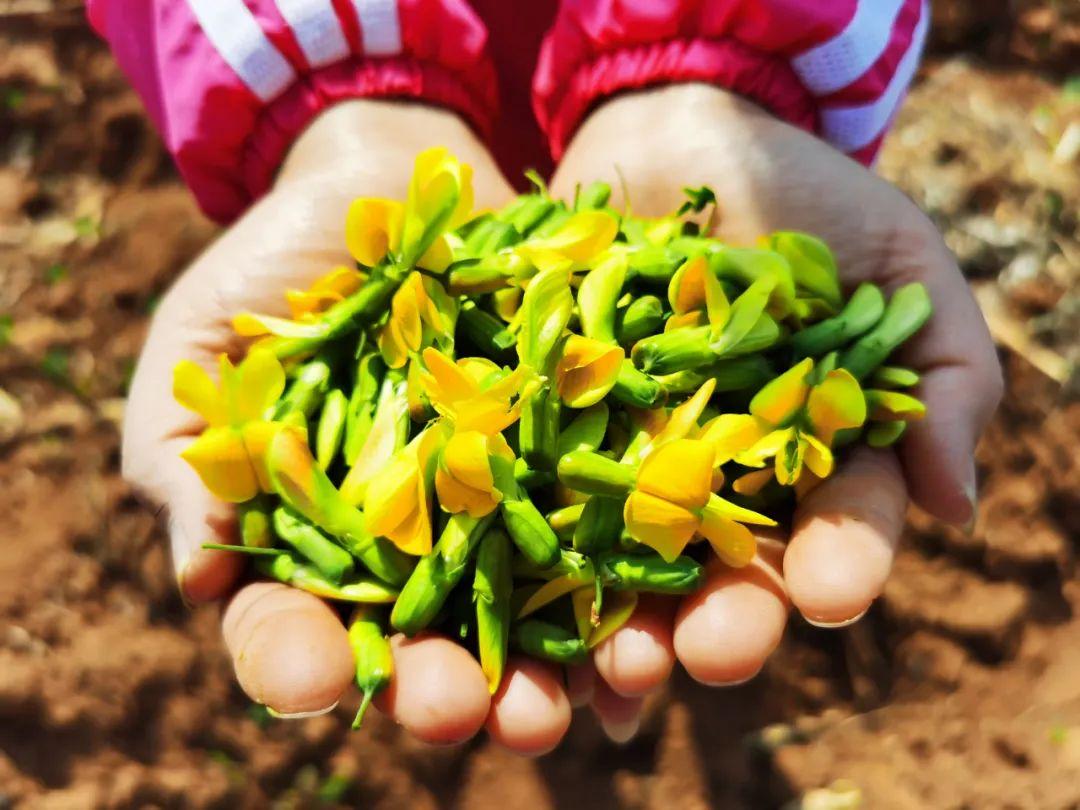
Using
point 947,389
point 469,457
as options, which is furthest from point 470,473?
point 947,389

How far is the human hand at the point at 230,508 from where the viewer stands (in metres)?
1.15

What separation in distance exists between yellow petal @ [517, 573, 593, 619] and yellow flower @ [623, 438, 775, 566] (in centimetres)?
10

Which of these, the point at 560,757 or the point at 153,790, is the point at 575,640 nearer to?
the point at 560,757

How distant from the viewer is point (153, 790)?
194 cm

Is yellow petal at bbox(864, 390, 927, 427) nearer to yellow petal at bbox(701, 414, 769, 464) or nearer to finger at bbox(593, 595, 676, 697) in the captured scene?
yellow petal at bbox(701, 414, 769, 464)

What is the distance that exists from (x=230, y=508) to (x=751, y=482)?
0.63m

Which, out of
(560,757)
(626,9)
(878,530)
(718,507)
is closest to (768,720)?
(560,757)

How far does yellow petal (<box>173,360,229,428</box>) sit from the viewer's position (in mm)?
1239

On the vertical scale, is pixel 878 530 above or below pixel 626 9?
below

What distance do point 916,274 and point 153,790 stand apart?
1569 millimetres

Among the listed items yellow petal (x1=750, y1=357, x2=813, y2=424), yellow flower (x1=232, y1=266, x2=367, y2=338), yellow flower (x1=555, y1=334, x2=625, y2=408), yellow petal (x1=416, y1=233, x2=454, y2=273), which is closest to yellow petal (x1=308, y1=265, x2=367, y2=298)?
yellow flower (x1=232, y1=266, x2=367, y2=338)

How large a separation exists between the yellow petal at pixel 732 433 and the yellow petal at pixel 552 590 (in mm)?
210

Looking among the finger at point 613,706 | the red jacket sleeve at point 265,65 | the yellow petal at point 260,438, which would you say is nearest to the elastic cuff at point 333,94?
the red jacket sleeve at point 265,65

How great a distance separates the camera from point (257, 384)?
1247mm
